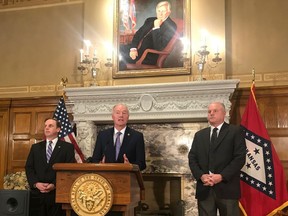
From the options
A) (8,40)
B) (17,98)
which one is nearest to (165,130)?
(17,98)

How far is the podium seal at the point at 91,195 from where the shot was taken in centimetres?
255

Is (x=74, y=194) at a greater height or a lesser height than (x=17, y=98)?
lesser

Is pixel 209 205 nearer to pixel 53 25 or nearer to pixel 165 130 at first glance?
pixel 165 130

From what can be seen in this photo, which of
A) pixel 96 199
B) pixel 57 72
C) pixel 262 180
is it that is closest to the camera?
pixel 96 199

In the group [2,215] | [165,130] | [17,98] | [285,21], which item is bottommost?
[2,215]

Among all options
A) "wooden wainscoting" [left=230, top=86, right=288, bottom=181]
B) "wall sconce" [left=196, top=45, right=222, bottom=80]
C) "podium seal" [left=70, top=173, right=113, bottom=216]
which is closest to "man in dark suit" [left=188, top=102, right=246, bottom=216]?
"podium seal" [left=70, top=173, right=113, bottom=216]

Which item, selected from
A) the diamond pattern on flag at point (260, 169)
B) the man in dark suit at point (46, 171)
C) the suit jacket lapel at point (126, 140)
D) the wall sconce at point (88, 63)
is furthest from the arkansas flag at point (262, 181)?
the wall sconce at point (88, 63)

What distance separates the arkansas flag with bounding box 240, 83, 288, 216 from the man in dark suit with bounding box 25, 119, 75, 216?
6.61 ft

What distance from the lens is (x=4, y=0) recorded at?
6.42 metres

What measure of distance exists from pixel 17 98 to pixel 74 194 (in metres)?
3.83

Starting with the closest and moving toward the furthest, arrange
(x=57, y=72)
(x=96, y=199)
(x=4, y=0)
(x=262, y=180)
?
(x=96, y=199)
(x=262, y=180)
(x=57, y=72)
(x=4, y=0)

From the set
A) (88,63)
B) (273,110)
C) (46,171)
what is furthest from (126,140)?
(273,110)

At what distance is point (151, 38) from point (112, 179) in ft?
10.2

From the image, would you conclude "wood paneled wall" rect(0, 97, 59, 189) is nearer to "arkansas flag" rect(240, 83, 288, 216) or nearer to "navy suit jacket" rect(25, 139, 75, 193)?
"navy suit jacket" rect(25, 139, 75, 193)
